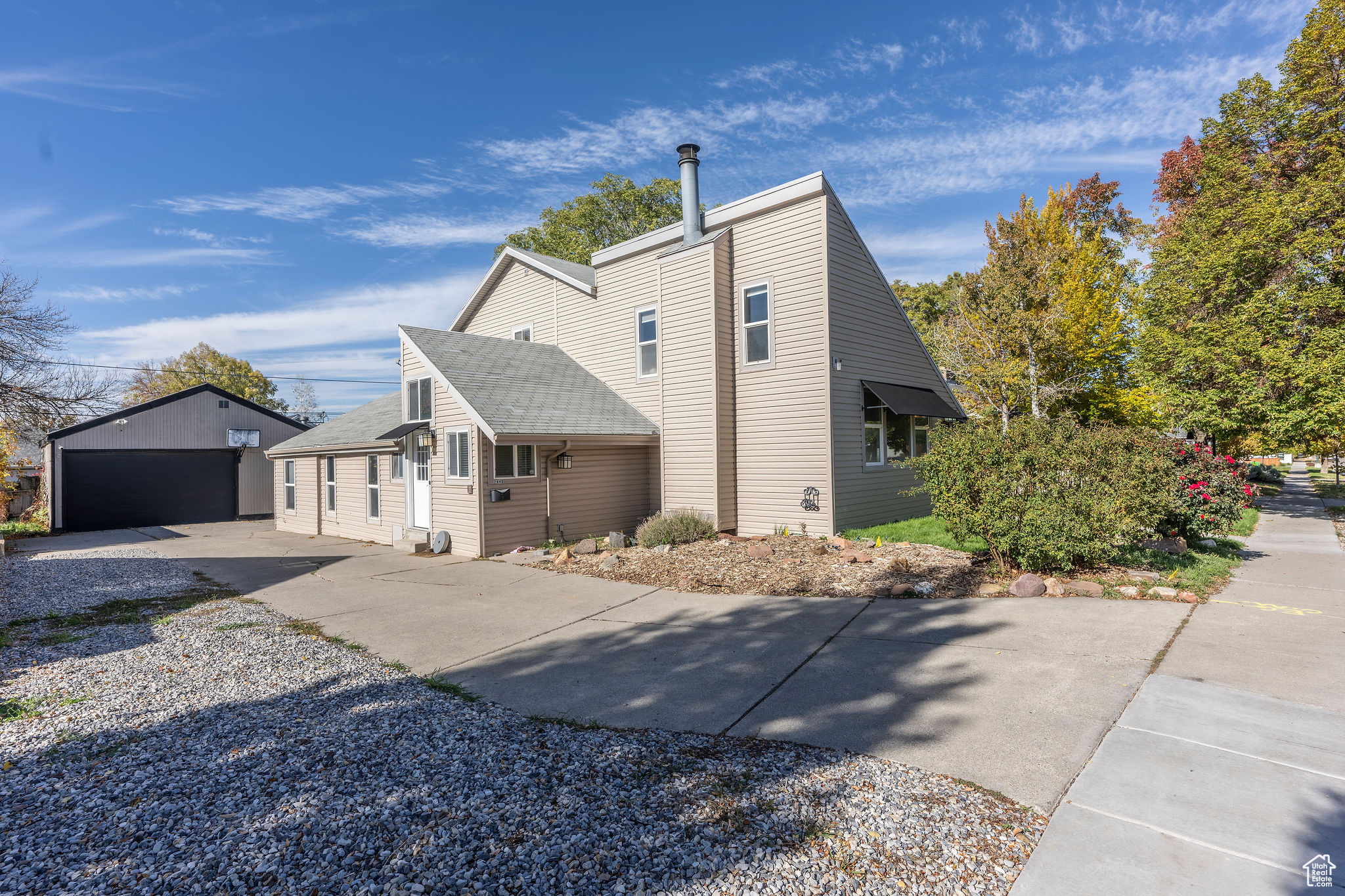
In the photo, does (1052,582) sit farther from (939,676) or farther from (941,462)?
(939,676)

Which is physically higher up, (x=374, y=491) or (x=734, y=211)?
(x=734, y=211)

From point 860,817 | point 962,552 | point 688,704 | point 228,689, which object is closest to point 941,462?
point 962,552

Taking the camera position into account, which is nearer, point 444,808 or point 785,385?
point 444,808

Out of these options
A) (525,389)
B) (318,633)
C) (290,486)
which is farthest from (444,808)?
(290,486)

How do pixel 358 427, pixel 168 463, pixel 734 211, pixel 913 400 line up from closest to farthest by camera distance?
pixel 734 211
pixel 913 400
pixel 358 427
pixel 168 463

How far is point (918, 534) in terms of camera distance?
1130 cm

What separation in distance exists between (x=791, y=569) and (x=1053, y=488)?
3.59m

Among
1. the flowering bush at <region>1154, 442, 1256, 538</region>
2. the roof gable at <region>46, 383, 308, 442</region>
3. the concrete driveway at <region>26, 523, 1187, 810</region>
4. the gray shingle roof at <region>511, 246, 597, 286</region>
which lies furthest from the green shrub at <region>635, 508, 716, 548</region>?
the roof gable at <region>46, 383, 308, 442</region>

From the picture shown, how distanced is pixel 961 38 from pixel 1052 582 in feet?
33.0

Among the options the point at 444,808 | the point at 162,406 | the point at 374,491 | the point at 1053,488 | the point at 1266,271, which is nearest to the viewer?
the point at 444,808

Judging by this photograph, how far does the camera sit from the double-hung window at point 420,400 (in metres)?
12.8

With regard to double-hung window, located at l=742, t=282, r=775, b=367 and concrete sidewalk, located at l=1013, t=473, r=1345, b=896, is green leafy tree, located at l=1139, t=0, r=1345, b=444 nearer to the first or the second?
concrete sidewalk, located at l=1013, t=473, r=1345, b=896

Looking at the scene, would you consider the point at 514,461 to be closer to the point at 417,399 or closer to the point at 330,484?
the point at 417,399

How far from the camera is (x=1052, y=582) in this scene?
24.5 ft
